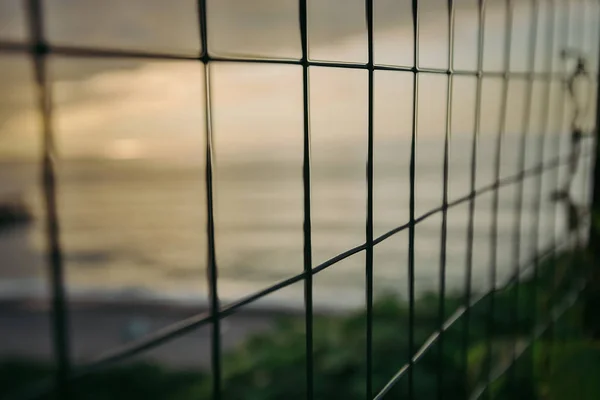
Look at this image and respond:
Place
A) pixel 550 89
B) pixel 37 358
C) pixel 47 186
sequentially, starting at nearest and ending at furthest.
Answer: pixel 47 186, pixel 550 89, pixel 37 358

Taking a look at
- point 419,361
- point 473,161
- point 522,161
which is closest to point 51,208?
point 473,161

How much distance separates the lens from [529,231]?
238cm

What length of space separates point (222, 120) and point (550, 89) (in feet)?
43.5

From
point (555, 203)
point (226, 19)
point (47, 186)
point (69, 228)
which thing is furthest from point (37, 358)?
point (47, 186)

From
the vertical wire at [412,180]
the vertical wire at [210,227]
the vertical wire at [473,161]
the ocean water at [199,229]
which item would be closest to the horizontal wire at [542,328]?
the vertical wire at [473,161]

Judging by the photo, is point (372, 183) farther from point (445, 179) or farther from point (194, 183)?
point (194, 183)

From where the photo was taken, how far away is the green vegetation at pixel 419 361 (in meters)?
1.92

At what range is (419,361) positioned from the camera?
6.60 feet

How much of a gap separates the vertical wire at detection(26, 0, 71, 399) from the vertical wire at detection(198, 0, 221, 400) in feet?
0.76

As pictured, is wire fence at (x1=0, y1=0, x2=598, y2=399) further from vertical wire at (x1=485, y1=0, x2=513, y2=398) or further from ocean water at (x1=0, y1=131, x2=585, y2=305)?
ocean water at (x1=0, y1=131, x2=585, y2=305)

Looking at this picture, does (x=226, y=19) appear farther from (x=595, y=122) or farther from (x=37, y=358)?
(x=595, y=122)

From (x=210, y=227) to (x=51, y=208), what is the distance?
10.9 inches

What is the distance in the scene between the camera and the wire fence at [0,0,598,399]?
524 millimetres

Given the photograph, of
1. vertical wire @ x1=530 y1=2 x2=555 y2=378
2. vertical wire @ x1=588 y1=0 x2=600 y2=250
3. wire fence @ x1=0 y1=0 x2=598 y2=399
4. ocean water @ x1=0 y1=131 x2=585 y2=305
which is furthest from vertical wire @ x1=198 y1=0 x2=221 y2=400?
ocean water @ x1=0 y1=131 x2=585 y2=305
